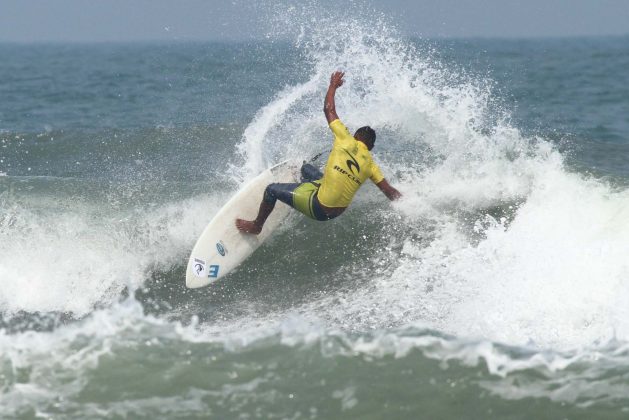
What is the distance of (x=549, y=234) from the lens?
818 centimetres

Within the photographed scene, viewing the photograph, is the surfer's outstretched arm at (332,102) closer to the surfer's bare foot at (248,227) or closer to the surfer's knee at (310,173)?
the surfer's knee at (310,173)

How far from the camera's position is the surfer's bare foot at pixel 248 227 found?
27.9ft

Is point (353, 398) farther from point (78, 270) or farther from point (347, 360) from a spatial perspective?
point (78, 270)

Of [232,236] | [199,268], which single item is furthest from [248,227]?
[199,268]

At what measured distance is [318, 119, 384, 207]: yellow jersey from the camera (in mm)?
7828

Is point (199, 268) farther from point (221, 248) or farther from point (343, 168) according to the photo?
point (343, 168)

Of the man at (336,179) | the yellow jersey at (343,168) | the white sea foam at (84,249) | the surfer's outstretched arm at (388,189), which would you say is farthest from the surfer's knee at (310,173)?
the white sea foam at (84,249)

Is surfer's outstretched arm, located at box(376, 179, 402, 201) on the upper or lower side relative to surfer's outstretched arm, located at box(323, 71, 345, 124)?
lower

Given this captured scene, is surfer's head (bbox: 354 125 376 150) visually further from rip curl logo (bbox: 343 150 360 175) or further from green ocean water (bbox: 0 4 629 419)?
green ocean water (bbox: 0 4 629 419)

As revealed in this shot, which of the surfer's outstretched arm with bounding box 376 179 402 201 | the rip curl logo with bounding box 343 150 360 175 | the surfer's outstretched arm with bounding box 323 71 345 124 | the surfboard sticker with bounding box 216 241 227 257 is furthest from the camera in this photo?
the surfboard sticker with bounding box 216 241 227 257

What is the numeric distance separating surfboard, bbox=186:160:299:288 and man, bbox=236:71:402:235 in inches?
15.6

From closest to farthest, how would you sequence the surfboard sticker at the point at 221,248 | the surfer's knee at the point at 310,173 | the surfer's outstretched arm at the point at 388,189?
1. the surfer's outstretched arm at the point at 388,189
2. the surfboard sticker at the point at 221,248
3. the surfer's knee at the point at 310,173

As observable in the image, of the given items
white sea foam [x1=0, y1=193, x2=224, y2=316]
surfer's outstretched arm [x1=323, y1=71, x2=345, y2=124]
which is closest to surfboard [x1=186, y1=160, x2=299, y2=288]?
white sea foam [x1=0, y1=193, x2=224, y2=316]

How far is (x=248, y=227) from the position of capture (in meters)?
8.51
